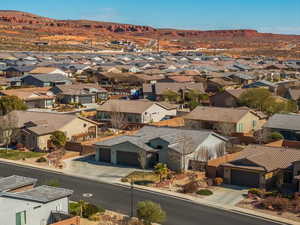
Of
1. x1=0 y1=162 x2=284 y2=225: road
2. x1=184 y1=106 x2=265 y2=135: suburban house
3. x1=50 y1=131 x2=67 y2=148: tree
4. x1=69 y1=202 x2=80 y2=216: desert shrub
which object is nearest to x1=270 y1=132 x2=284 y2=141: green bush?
x1=184 y1=106 x2=265 y2=135: suburban house

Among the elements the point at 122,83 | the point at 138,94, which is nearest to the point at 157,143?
the point at 138,94

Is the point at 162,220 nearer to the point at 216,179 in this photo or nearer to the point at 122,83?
the point at 216,179

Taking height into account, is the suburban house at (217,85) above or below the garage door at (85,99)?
above

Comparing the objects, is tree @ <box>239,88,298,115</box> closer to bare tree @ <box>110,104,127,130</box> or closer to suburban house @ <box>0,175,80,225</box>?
bare tree @ <box>110,104,127,130</box>

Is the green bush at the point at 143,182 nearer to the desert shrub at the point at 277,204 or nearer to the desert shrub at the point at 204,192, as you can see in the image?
the desert shrub at the point at 204,192

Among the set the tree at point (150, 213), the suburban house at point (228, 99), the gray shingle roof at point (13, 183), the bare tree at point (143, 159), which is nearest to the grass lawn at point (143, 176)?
the bare tree at point (143, 159)

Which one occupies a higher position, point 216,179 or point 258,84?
point 258,84
